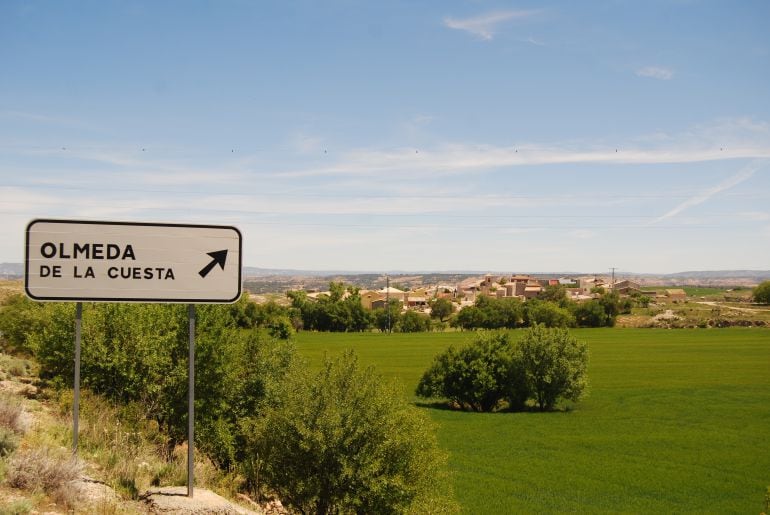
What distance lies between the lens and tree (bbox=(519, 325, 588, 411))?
5731 cm

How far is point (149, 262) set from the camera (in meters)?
7.38

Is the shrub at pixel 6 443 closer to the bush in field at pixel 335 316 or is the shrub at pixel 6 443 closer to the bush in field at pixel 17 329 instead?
the bush in field at pixel 17 329

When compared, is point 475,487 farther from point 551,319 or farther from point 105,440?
point 551,319

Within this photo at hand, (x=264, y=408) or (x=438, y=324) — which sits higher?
(x=264, y=408)

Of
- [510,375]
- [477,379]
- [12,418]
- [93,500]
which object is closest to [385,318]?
[510,375]

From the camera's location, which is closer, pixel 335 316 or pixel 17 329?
pixel 17 329

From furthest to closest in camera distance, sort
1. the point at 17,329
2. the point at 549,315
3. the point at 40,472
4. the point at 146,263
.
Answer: the point at 549,315 → the point at 17,329 → the point at 146,263 → the point at 40,472

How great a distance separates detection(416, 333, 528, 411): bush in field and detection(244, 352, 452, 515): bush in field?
37620 mm

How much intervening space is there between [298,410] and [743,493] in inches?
979

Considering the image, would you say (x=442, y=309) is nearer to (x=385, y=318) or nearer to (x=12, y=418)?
(x=385, y=318)

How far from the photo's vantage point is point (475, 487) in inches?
1231

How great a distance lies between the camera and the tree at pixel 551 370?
188 ft

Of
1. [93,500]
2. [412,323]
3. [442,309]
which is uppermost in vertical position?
[93,500]

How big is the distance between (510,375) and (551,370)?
3.85 metres
